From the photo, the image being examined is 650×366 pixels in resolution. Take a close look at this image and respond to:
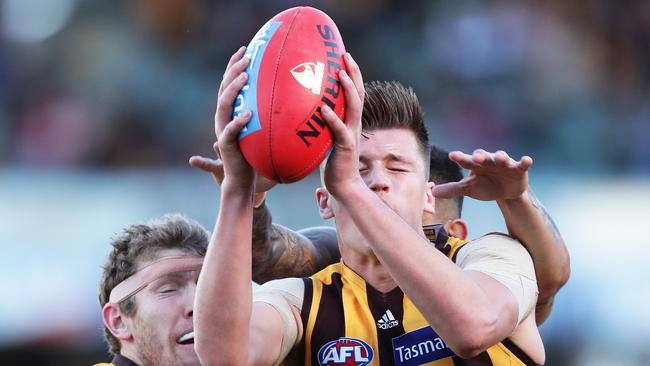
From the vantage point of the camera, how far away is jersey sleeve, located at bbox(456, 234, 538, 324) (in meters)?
3.51

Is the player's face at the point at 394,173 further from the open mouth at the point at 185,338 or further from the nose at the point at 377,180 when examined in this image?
the open mouth at the point at 185,338

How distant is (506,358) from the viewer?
3689 mm

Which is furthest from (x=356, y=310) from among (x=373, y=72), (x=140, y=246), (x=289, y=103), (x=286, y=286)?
(x=373, y=72)

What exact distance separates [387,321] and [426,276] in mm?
733

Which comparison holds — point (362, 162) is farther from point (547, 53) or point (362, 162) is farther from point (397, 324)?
point (547, 53)

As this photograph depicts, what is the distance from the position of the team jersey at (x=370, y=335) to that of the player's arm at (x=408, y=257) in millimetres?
517

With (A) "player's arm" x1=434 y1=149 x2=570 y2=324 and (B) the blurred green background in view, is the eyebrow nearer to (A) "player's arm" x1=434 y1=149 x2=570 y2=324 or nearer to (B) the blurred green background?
(A) "player's arm" x1=434 y1=149 x2=570 y2=324

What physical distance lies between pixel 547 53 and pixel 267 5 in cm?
289

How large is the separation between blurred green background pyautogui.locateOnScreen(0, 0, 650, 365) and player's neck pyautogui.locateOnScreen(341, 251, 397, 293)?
4.05 meters

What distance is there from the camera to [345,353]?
373 centimetres

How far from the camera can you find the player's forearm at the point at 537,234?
3887 mm

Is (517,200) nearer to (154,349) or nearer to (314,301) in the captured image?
(314,301)

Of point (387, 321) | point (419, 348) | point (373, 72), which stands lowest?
point (419, 348)

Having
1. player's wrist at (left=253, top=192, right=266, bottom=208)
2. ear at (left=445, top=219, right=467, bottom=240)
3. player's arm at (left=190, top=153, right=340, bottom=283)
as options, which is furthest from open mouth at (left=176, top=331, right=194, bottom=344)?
ear at (left=445, top=219, right=467, bottom=240)
